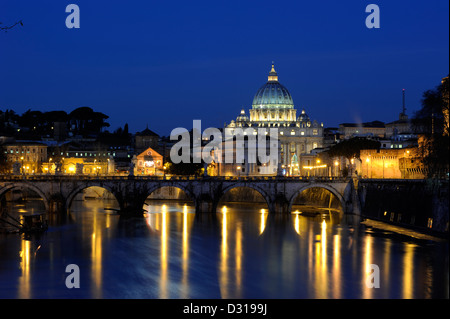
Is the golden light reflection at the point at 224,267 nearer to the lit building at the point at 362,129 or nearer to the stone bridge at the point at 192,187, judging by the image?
the stone bridge at the point at 192,187

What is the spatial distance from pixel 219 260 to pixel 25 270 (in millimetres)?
13861

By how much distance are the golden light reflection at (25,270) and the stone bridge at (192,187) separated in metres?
22.4

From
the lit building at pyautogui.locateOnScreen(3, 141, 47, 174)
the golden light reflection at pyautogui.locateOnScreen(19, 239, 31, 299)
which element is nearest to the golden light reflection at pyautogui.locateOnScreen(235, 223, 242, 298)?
the golden light reflection at pyautogui.locateOnScreen(19, 239, 31, 299)

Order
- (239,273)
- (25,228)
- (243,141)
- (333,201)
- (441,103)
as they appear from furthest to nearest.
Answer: (243,141) → (333,201) → (25,228) → (441,103) → (239,273)

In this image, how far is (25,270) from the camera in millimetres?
44406

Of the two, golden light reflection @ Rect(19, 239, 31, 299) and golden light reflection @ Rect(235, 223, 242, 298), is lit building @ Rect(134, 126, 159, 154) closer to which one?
golden light reflection @ Rect(235, 223, 242, 298)

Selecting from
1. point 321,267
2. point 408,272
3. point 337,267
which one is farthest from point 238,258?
point 408,272

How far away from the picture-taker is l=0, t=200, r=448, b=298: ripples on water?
129 ft

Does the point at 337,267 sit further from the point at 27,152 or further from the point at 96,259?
the point at 27,152

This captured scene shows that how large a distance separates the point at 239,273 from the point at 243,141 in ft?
299

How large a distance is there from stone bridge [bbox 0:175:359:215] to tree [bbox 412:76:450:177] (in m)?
23.4

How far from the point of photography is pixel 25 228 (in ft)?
202

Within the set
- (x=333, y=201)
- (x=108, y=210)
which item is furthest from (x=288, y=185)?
(x=108, y=210)
